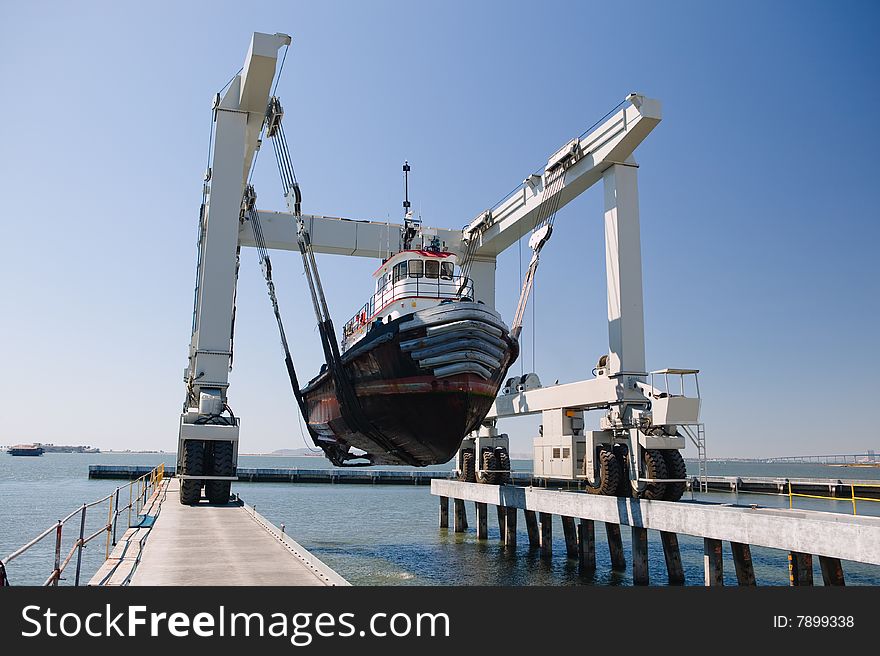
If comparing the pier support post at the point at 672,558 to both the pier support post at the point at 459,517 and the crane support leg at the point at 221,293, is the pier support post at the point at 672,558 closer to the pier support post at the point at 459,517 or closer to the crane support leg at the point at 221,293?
the crane support leg at the point at 221,293

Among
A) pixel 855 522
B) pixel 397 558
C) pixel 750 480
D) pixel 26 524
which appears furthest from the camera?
pixel 750 480

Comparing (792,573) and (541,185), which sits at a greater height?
(541,185)

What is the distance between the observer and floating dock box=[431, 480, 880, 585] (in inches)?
492

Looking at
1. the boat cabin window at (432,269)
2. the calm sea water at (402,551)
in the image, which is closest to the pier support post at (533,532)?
the calm sea water at (402,551)

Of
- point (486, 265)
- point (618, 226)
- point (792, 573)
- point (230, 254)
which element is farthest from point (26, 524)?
point (792, 573)

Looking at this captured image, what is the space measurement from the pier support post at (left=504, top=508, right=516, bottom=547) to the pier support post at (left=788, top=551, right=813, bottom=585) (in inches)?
481

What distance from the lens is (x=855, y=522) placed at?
1271 centimetres

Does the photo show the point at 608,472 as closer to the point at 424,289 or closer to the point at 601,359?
the point at 601,359

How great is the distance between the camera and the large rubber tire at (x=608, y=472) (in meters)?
18.6

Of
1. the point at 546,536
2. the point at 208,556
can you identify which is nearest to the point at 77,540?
the point at 208,556

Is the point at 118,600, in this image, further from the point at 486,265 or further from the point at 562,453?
the point at 486,265

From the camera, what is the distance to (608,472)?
18594 mm

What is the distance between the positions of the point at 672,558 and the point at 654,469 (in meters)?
3.14

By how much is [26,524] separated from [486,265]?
1037 inches
